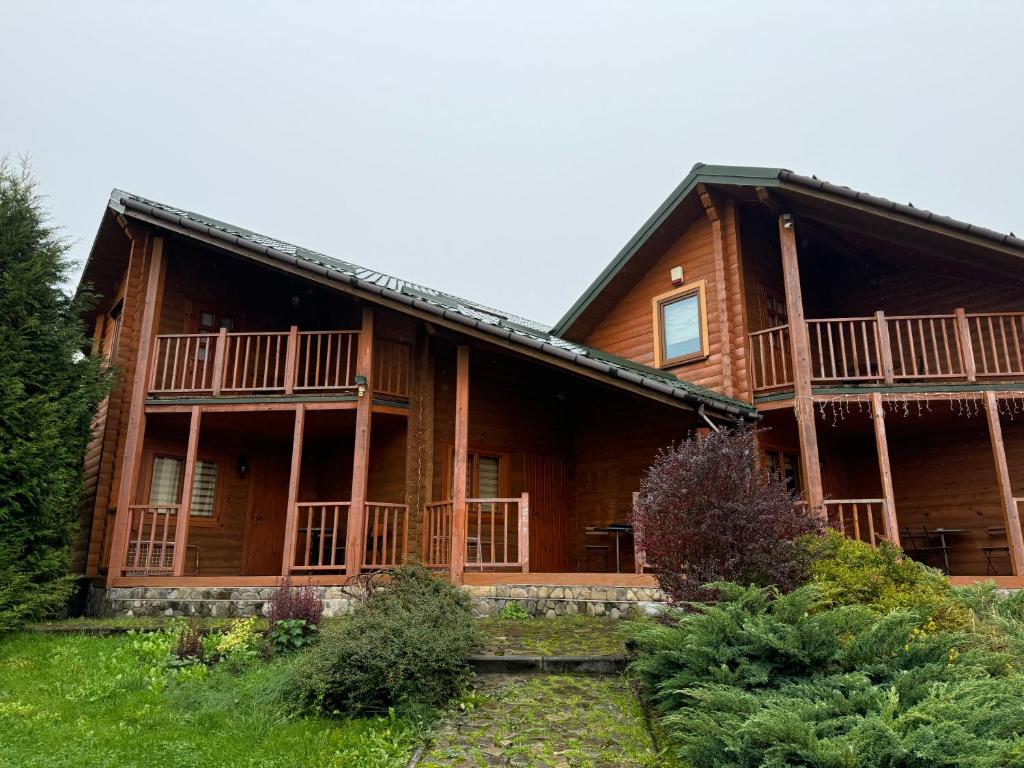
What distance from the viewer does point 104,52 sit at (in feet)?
381

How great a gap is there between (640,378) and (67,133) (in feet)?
462

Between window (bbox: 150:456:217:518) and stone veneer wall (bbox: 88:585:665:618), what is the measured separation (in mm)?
2354

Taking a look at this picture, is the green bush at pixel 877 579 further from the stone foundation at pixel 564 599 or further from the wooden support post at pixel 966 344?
the wooden support post at pixel 966 344

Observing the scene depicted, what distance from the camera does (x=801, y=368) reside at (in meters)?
10.7

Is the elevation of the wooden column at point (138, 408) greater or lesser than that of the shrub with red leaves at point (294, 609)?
greater

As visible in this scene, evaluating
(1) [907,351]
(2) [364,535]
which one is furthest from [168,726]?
(1) [907,351]

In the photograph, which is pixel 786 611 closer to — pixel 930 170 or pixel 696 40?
pixel 696 40

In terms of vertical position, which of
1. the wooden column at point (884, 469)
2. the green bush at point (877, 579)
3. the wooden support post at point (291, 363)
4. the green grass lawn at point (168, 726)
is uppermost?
the wooden support post at point (291, 363)

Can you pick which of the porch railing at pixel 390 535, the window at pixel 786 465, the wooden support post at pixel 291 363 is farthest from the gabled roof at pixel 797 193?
the porch railing at pixel 390 535

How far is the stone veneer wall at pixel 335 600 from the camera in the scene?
948 cm

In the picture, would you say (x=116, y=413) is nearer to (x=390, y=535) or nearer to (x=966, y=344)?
(x=390, y=535)

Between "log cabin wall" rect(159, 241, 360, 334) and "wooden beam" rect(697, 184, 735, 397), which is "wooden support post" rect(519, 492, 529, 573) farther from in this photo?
"log cabin wall" rect(159, 241, 360, 334)

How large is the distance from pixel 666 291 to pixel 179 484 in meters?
8.98

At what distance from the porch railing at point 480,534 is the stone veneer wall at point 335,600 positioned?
0.44 metres
